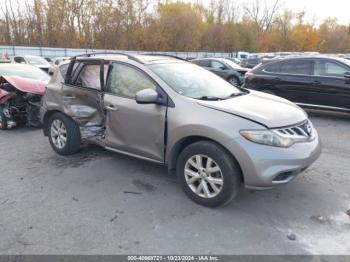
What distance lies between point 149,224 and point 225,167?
0.98m

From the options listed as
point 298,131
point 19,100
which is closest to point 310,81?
point 298,131

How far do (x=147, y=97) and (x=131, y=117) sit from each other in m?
0.50

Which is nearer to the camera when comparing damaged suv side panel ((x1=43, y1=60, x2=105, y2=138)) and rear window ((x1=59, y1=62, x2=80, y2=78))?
damaged suv side panel ((x1=43, y1=60, x2=105, y2=138))

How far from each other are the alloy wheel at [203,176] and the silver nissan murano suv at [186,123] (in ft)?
0.04

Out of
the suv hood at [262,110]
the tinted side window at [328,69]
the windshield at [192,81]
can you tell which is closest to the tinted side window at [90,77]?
the windshield at [192,81]

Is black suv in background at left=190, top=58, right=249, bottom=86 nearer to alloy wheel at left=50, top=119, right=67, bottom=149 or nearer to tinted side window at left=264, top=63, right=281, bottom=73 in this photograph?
tinted side window at left=264, top=63, right=281, bottom=73

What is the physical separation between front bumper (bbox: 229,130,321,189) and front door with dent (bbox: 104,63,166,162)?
1.04 metres

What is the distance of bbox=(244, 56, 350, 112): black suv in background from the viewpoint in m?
7.35

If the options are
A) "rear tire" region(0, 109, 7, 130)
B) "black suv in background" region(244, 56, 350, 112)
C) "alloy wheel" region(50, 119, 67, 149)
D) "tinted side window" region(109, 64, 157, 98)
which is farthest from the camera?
"black suv in background" region(244, 56, 350, 112)

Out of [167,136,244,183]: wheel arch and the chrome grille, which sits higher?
the chrome grille

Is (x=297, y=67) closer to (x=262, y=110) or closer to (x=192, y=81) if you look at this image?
(x=192, y=81)

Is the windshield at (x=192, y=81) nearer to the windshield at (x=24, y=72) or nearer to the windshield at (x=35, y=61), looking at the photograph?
the windshield at (x=24, y=72)

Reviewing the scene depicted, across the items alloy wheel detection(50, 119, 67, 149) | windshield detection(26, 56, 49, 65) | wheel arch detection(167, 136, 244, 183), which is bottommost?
alloy wheel detection(50, 119, 67, 149)

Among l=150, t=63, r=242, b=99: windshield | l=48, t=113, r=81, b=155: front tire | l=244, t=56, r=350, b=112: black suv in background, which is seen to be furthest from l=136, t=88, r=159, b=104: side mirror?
l=244, t=56, r=350, b=112: black suv in background
